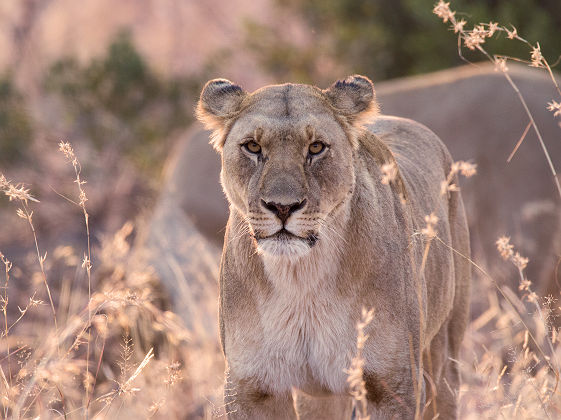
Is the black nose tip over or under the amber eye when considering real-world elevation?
under

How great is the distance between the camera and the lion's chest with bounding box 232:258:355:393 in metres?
3.30

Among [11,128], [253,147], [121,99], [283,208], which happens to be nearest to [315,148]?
[253,147]

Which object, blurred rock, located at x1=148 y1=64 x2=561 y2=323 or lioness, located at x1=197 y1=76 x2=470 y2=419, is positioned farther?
blurred rock, located at x1=148 y1=64 x2=561 y2=323

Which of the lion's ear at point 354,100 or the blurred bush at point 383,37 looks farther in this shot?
the blurred bush at point 383,37

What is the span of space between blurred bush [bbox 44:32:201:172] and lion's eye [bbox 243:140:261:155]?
788 cm

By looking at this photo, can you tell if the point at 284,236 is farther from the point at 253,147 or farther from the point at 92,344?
the point at 92,344

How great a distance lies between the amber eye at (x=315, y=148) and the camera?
10.9 feet

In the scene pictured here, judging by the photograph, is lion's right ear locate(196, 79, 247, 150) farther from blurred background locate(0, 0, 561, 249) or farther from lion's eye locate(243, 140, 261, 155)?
blurred background locate(0, 0, 561, 249)

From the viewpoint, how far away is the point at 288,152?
325 cm

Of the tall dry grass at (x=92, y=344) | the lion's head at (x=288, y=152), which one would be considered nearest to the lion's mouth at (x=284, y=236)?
the lion's head at (x=288, y=152)

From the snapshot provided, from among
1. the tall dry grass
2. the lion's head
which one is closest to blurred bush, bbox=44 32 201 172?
the tall dry grass

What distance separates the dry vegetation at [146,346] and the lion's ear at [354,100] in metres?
0.42

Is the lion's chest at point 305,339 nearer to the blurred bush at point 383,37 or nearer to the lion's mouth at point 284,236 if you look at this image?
the lion's mouth at point 284,236

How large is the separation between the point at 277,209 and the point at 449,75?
5550 millimetres
